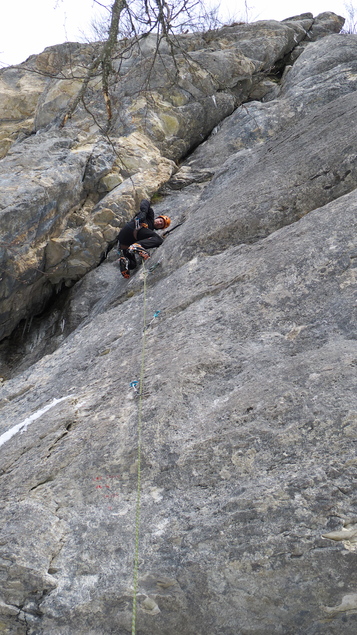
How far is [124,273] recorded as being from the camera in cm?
849

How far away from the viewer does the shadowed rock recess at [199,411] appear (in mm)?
2920

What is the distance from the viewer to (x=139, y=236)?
8.67 meters

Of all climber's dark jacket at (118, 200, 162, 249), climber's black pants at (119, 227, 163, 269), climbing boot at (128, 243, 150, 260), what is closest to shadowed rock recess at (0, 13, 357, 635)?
climbing boot at (128, 243, 150, 260)

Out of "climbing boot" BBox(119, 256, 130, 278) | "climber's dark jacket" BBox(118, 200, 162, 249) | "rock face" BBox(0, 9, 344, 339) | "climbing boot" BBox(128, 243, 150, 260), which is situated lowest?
"climbing boot" BBox(119, 256, 130, 278)

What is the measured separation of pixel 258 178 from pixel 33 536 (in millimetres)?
5488

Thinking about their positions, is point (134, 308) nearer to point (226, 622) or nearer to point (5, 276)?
point (5, 276)

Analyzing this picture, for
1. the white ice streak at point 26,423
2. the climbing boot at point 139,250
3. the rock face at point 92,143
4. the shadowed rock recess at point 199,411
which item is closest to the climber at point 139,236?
the climbing boot at point 139,250

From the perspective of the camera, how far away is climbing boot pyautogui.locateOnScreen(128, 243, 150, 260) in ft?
26.6

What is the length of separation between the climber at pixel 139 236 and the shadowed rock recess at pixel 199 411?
37 cm

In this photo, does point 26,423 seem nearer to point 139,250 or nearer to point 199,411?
point 199,411

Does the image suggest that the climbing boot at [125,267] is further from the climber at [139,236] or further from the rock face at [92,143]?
the rock face at [92,143]

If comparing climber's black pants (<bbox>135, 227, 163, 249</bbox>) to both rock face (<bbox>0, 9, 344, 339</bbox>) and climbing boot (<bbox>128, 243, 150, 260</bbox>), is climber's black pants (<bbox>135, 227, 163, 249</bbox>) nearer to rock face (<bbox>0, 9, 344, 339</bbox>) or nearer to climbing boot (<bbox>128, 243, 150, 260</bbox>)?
climbing boot (<bbox>128, 243, 150, 260</bbox>)

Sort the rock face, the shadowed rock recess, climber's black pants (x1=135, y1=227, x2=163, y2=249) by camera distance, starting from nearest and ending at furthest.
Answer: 1. the shadowed rock recess
2. climber's black pants (x1=135, y1=227, x2=163, y2=249)
3. the rock face

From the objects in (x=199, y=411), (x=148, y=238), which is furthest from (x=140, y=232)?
(x=199, y=411)
